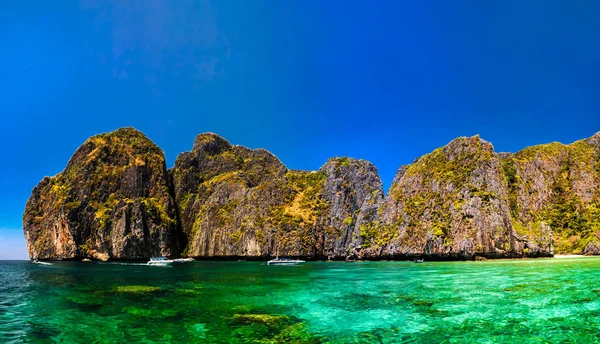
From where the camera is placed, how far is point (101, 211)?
175m

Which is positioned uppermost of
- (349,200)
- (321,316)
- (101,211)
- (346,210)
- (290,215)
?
(349,200)

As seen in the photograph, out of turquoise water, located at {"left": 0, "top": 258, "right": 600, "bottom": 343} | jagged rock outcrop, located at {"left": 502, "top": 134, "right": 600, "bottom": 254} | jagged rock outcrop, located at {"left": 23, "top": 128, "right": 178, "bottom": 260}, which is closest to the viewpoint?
turquoise water, located at {"left": 0, "top": 258, "right": 600, "bottom": 343}

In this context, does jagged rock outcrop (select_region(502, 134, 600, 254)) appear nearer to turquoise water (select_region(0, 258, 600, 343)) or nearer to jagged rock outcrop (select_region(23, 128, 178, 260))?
turquoise water (select_region(0, 258, 600, 343))

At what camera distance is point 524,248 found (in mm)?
106188

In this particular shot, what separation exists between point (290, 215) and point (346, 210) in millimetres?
27303

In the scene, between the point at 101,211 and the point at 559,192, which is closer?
the point at 559,192

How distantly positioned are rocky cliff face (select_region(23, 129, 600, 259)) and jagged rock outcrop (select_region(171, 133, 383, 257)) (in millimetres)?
558

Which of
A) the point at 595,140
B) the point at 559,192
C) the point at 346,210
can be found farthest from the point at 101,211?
the point at 595,140

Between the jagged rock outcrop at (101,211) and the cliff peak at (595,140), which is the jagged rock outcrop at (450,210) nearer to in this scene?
the cliff peak at (595,140)

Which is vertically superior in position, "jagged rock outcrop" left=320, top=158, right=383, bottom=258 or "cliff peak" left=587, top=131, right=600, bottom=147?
"cliff peak" left=587, top=131, right=600, bottom=147

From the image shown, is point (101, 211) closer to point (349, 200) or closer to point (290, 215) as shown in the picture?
point (290, 215)

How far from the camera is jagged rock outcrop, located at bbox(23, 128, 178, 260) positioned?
163062mm

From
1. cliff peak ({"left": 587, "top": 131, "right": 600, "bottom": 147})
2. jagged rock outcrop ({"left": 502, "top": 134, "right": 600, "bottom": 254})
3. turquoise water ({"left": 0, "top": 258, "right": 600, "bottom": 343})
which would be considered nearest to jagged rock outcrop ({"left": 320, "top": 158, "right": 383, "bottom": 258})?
jagged rock outcrop ({"left": 502, "top": 134, "right": 600, "bottom": 254})

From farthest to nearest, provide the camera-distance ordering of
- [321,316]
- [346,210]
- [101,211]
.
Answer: [101,211]
[346,210]
[321,316]
